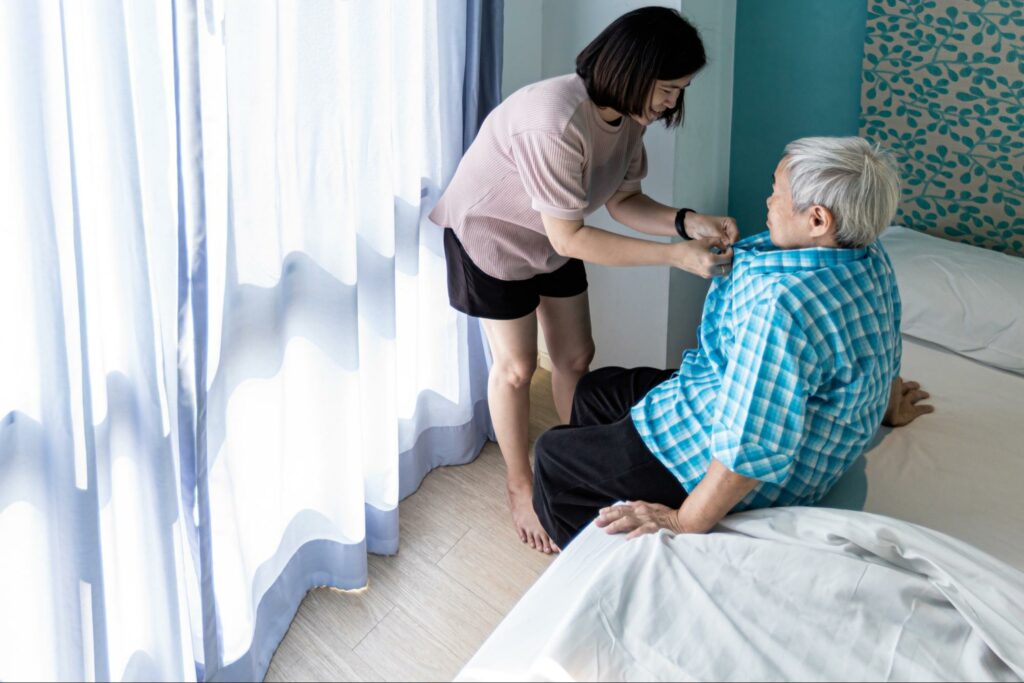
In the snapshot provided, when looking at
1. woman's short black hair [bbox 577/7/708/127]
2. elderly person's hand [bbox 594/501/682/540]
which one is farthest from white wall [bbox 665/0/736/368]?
elderly person's hand [bbox 594/501/682/540]

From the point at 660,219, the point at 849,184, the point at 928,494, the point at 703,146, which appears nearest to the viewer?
the point at 849,184

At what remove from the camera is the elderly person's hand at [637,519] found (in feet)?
5.72

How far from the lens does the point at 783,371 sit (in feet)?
5.15

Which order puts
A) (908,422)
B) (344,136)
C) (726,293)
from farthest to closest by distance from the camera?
(908,422) → (344,136) → (726,293)

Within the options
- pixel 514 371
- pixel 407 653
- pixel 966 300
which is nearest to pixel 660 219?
pixel 514 371

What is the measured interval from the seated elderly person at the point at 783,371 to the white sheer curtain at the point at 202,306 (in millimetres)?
670

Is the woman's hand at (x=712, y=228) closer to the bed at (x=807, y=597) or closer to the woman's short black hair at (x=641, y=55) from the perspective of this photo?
the woman's short black hair at (x=641, y=55)

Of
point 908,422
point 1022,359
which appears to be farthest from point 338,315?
point 1022,359

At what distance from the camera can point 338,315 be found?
2.10m

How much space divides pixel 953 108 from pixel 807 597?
163 centimetres

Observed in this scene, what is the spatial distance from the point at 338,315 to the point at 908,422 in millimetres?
1281

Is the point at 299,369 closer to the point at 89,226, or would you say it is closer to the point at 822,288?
the point at 89,226

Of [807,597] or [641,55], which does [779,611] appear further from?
[641,55]

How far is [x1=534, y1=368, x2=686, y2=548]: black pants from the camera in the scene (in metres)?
1.89
